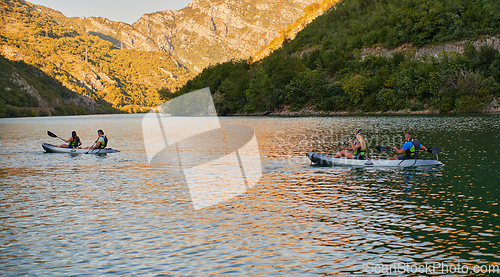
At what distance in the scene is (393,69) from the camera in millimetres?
147250

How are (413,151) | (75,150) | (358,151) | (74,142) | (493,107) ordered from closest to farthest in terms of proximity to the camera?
(413,151) → (358,151) → (75,150) → (74,142) → (493,107)

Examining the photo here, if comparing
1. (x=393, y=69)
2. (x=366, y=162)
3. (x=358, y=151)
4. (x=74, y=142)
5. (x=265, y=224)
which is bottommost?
(x=265, y=224)

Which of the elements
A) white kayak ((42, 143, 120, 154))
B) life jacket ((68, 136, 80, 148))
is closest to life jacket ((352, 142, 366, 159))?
white kayak ((42, 143, 120, 154))

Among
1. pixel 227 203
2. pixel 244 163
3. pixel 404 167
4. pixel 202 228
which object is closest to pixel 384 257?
pixel 202 228

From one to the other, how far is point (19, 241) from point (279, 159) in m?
25.3

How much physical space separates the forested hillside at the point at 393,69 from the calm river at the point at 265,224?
101723 millimetres

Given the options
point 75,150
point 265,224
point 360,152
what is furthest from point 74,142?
point 265,224

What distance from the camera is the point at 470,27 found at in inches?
5379

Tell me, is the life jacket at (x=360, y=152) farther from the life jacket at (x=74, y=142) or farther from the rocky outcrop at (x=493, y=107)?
the rocky outcrop at (x=493, y=107)

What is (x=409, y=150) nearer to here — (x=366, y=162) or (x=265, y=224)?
(x=366, y=162)

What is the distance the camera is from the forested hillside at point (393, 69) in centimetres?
12338

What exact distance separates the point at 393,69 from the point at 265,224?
140712 millimetres

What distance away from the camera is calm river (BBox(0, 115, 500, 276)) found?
1366 centimetres

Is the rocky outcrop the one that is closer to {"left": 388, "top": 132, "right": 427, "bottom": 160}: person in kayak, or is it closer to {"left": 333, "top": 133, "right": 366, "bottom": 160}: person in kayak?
{"left": 388, "top": 132, "right": 427, "bottom": 160}: person in kayak
